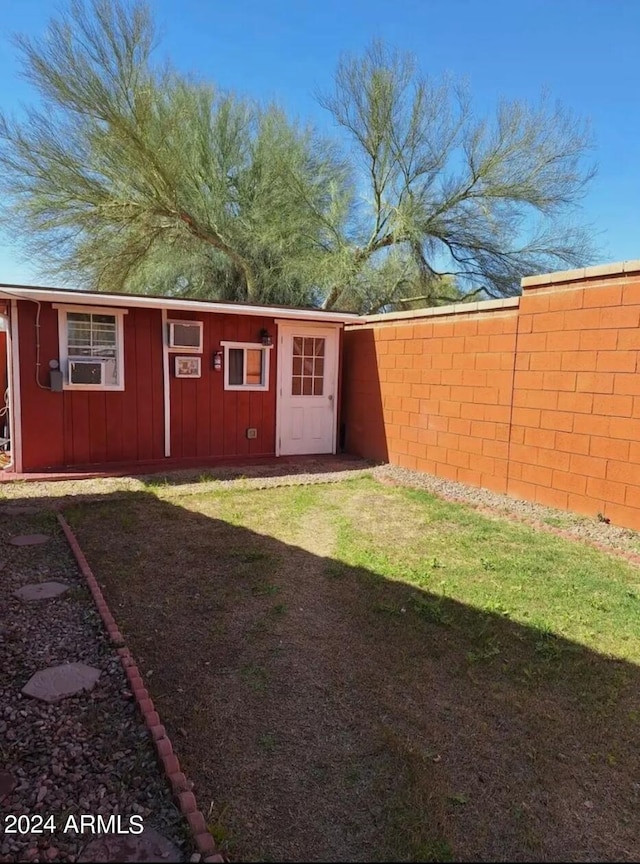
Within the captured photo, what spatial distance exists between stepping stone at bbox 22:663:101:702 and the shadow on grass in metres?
0.27

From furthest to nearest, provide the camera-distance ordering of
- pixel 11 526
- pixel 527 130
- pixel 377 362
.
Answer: pixel 527 130
pixel 377 362
pixel 11 526

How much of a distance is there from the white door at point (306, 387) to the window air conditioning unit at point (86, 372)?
255cm

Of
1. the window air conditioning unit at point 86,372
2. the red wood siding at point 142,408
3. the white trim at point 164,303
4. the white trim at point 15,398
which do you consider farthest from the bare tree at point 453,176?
the white trim at point 15,398

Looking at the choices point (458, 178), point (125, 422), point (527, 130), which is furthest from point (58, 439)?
point (527, 130)

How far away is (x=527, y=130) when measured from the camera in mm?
10453

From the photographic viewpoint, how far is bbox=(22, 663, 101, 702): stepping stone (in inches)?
89.7

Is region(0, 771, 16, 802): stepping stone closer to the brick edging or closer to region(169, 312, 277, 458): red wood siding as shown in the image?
the brick edging

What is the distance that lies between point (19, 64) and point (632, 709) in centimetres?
1229

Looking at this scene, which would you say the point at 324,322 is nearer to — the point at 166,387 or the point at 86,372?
the point at 166,387

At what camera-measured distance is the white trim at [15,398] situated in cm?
634

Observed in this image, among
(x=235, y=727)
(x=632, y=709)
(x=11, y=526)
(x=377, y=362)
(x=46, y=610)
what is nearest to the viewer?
(x=235, y=727)

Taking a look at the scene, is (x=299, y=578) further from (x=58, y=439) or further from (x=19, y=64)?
(x=19, y=64)

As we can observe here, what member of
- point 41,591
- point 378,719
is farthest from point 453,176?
point 378,719

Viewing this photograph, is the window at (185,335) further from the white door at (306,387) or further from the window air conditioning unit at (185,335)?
the white door at (306,387)
